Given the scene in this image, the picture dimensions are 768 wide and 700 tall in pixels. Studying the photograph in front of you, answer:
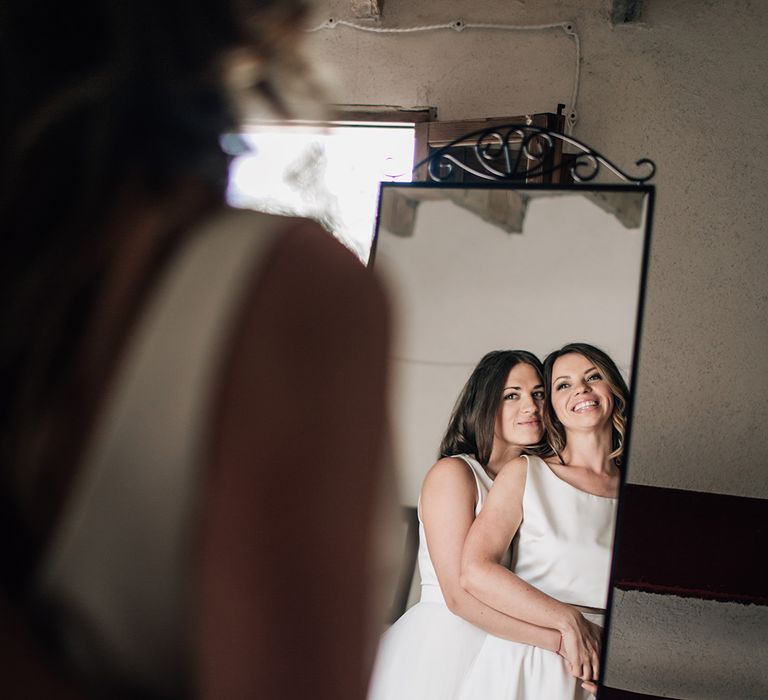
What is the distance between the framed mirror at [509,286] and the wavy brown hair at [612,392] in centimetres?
2

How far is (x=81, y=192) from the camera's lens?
43 centimetres

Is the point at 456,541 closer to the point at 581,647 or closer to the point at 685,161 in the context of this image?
the point at 581,647

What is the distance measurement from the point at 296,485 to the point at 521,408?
1626 millimetres

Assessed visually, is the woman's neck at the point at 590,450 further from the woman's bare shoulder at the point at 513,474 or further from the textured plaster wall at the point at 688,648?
the textured plaster wall at the point at 688,648

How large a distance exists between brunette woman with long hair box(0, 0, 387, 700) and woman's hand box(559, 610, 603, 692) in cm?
151

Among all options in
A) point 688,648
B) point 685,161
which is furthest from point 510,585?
point 685,161

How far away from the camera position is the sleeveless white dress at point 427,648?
184 centimetres

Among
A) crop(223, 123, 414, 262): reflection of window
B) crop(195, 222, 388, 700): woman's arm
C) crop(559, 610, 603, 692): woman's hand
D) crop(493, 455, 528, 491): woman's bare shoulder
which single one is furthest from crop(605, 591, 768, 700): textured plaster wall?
crop(195, 222, 388, 700): woman's arm

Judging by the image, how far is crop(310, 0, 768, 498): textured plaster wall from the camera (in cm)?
288

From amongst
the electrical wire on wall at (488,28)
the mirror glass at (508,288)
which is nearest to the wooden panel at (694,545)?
the mirror glass at (508,288)

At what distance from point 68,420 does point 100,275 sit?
71 mm

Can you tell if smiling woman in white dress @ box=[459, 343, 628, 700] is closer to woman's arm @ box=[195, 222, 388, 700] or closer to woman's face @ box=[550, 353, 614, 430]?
woman's face @ box=[550, 353, 614, 430]

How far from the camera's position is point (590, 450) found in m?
1.96

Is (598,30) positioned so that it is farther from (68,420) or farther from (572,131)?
(68,420)
